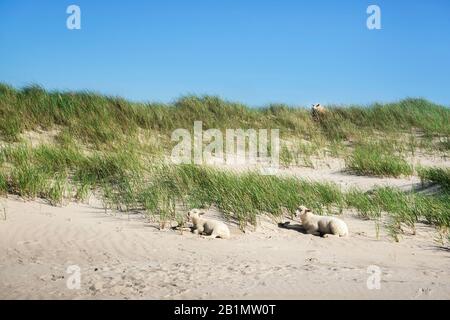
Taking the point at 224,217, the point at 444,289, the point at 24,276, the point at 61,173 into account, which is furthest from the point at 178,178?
the point at 444,289

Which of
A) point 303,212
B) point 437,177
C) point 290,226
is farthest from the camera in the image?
point 437,177

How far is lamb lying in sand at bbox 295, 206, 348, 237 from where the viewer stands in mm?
7574

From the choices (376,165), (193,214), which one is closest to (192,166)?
(193,214)

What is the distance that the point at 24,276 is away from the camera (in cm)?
530

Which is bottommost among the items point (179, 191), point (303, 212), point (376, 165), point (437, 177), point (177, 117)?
point (303, 212)

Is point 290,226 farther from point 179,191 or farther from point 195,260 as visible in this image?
point 195,260

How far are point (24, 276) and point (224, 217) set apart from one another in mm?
3622

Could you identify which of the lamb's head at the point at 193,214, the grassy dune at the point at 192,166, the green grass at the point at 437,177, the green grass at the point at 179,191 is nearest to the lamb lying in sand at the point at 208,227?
the lamb's head at the point at 193,214

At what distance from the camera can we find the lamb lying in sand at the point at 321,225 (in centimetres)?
757

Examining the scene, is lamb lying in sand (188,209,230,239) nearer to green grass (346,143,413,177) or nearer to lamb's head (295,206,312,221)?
lamb's head (295,206,312,221)

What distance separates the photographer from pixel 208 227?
745cm

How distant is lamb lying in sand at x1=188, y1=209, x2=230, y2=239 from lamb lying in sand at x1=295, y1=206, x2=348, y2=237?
4.01 feet

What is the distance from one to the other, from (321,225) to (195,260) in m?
2.33

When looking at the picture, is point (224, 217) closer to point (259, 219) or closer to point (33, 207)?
point (259, 219)
